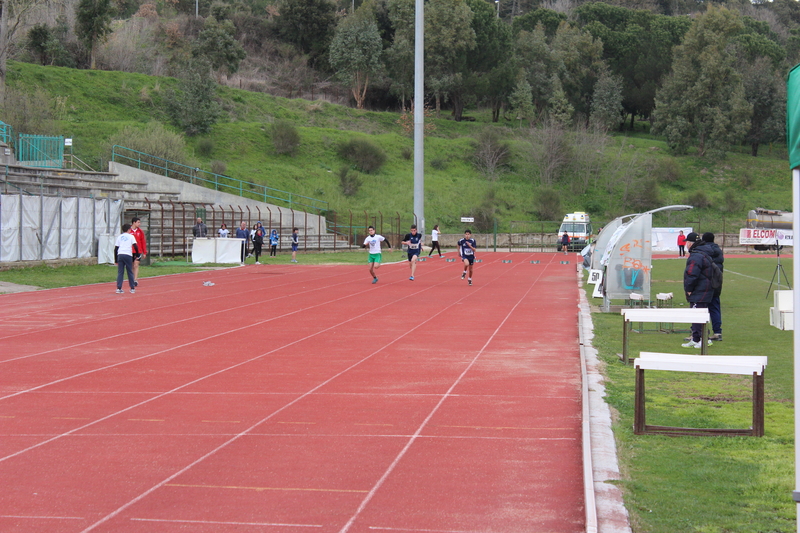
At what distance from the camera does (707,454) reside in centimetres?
694

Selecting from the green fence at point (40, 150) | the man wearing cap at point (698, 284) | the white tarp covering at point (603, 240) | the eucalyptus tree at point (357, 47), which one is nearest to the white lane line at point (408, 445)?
the man wearing cap at point (698, 284)

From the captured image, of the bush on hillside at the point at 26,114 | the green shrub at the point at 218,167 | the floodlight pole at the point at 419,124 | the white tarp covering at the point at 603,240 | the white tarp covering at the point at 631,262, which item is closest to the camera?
the white tarp covering at the point at 631,262

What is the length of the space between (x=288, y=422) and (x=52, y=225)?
79.5 ft

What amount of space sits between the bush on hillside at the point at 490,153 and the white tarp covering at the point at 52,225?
4413 cm

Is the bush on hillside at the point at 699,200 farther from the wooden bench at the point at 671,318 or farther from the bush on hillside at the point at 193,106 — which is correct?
the wooden bench at the point at 671,318

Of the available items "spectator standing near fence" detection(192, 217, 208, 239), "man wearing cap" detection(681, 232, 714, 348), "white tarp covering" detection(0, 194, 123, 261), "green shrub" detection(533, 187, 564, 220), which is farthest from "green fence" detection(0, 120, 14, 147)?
"green shrub" detection(533, 187, 564, 220)

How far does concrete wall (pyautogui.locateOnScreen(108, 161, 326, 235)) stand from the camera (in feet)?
144

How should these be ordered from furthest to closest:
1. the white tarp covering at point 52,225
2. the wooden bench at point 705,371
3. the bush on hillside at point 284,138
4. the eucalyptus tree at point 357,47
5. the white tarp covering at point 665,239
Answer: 1. the eucalyptus tree at point 357,47
2. the bush on hillside at point 284,138
3. the white tarp covering at point 665,239
4. the white tarp covering at point 52,225
5. the wooden bench at point 705,371

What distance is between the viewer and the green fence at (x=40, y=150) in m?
39.7

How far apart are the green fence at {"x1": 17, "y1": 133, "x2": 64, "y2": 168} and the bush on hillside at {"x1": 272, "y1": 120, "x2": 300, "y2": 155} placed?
25299 mm

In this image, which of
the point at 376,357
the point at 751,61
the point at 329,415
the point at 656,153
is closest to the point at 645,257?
the point at 376,357

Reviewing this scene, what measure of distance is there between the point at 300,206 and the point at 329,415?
47.4m

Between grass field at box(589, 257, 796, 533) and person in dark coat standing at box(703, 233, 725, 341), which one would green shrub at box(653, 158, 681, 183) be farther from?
grass field at box(589, 257, 796, 533)

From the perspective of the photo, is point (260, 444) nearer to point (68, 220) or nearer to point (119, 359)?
point (119, 359)
